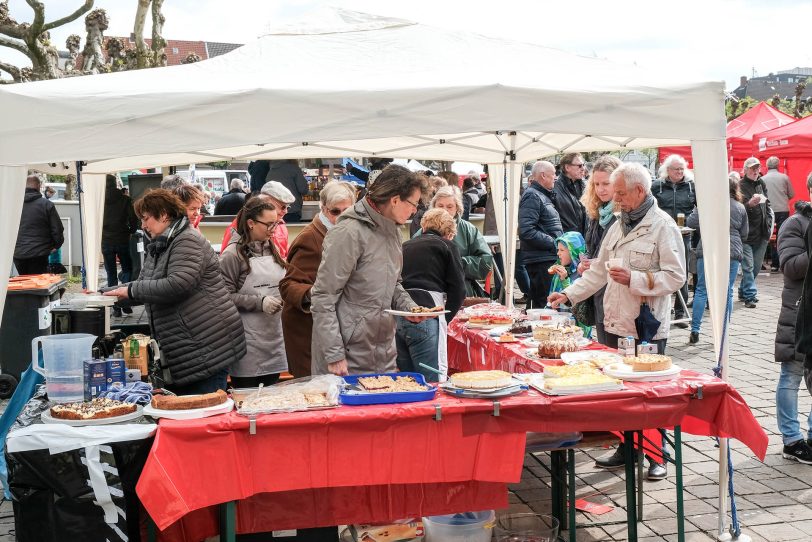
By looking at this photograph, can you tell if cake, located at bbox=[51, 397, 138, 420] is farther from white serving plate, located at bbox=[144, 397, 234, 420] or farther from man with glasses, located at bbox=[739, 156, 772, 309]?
man with glasses, located at bbox=[739, 156, 772, 309]

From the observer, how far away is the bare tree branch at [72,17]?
1659 centimetres

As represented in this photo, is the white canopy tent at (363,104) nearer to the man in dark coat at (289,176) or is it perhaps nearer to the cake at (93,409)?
the cake at (93,409)

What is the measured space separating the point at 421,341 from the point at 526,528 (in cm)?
135

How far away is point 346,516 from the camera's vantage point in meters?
3.83

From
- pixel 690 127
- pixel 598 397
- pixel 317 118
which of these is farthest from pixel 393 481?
pixel 690 127

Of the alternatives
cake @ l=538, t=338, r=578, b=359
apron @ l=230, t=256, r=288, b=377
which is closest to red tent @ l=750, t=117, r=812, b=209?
cake @ l=538, t=338, r=578, b=359

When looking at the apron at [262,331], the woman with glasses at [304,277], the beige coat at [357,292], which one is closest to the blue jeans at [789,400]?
the beige coat at [357,292]

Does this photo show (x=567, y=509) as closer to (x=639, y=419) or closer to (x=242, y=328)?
(x=639, y=419)

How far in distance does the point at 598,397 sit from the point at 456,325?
2330 mm

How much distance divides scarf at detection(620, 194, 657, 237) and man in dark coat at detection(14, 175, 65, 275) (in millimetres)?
7621

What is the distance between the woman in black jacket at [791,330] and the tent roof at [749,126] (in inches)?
466

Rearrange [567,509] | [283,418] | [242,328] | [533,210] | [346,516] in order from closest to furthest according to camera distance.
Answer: [283,418] < [346,516] < [567,509] < [242,328] < [533,210]

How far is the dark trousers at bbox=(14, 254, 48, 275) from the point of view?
34.4ft

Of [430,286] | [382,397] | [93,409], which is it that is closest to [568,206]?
[430,286]
